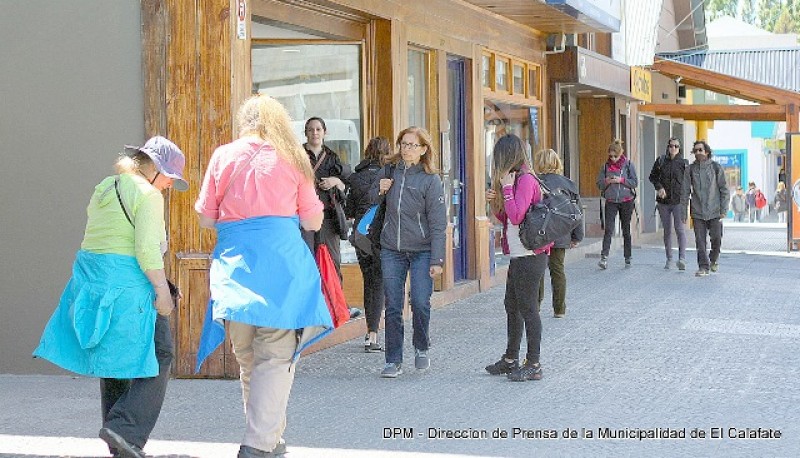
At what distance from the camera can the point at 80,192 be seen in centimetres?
958

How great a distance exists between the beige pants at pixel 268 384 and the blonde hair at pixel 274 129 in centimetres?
78

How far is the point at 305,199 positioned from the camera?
653 centimetres

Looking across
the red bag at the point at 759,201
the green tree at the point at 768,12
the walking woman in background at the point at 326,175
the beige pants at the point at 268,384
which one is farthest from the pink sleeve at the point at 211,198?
the green tree at the point at 768,12

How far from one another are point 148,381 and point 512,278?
133 inches

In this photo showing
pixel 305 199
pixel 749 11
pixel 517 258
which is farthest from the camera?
pixel 749 11

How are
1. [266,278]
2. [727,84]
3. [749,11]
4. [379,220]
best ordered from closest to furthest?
1. [266,278]
2. [379,220]
3. [727,84]
4. [749,11]

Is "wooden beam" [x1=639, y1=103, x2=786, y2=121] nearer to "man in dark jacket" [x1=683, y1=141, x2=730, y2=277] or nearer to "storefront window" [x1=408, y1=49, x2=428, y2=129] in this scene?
"man in dark jacket" [x1=683, y1=141, x2=730, y2=277]

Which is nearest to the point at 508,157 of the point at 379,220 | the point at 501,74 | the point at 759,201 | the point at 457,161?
the point at 379,220

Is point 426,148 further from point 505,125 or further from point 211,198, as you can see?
point 505,125

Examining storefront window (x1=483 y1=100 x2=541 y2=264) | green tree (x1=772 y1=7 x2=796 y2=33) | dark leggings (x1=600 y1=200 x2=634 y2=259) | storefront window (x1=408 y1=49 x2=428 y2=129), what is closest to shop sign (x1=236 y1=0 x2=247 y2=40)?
storefront window (x1=408 y1=49 x2=428 y2=129)

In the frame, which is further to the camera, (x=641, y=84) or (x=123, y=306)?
(x=641, y=84)

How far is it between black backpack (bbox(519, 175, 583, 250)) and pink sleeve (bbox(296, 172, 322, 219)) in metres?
2.77

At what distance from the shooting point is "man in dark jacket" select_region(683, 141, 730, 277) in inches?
664

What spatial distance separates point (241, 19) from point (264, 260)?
3588 mm
